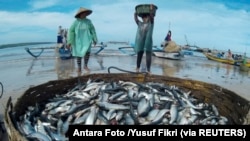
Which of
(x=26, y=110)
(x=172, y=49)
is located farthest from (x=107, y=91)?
(x=172, y=49)

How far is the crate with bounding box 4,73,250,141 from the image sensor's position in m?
4.00

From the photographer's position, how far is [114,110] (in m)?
3.98

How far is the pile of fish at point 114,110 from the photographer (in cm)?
367

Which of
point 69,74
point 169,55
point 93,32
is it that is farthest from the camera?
point 169,55

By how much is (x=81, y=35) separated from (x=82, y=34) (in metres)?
0.04

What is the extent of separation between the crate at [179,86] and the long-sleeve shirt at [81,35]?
240 cm

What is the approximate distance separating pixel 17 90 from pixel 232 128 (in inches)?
239

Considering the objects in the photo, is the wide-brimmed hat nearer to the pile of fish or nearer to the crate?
the crate

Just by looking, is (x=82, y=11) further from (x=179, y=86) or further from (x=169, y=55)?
(x=169, y=55)

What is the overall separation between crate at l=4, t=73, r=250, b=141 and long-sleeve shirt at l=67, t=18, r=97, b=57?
2397 mm

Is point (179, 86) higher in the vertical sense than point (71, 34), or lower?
lower

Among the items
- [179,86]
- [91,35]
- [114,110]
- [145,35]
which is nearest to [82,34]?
[91,35]

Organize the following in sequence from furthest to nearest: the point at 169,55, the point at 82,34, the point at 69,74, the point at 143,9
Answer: the point at 169,55 → the point at 69,74 → the point at 82,34 → the point at 143,9

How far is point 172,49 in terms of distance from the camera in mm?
18516
